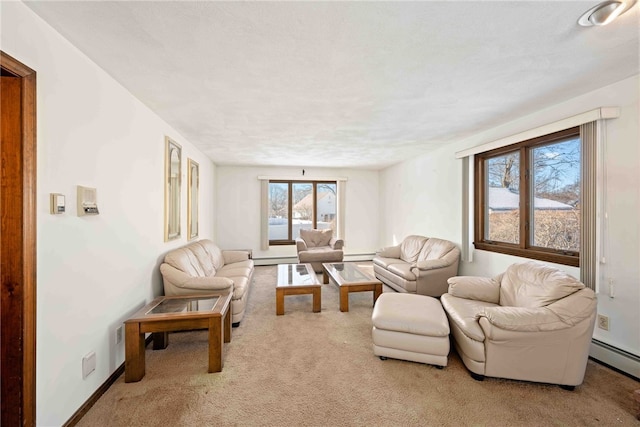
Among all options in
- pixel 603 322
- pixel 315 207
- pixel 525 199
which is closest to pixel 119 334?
pixel 603 322

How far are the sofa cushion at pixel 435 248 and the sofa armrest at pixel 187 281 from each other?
308 centimetres

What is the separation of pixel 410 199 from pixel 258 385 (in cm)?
449

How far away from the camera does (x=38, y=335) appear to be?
143 centimetres

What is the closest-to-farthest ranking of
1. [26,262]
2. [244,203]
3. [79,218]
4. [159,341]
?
1. [26,262]
2. [79,218]
3. [159,341]
4. [244,203]

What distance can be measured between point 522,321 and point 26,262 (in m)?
3.16

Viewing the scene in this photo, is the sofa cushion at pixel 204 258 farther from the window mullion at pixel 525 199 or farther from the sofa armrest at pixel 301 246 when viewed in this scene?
the window mullion at pixel 525 199

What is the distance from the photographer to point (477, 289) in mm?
2746

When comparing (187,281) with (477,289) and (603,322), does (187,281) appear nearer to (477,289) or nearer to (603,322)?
(477,289)

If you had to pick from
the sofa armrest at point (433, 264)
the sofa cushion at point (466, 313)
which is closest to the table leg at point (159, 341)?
the sofa cushion at point (466, 313)

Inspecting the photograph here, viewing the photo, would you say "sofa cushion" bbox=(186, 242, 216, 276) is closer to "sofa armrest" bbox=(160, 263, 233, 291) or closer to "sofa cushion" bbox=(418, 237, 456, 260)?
"sofa armrest" bbox=(160, 263, 233, 291)

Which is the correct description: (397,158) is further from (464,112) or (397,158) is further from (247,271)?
(247,271)

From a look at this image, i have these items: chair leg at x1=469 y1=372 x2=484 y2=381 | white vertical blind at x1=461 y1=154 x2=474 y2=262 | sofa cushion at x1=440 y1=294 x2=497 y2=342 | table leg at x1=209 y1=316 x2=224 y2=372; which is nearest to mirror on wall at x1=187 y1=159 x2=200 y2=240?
table leg at x1=209 y1=316 x2=224 y2=372

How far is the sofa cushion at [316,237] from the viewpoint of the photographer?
6.12 meters

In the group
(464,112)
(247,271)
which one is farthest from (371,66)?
(247,271)
